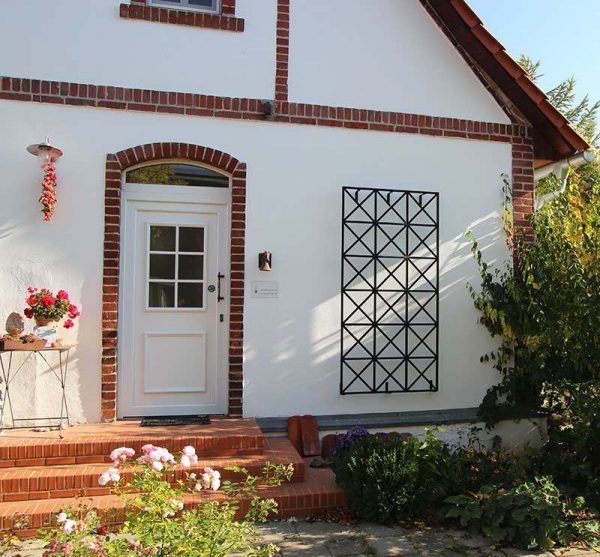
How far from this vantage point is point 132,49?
16.5 feet

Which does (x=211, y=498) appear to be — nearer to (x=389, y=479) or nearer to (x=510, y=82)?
(x=389, y=479)

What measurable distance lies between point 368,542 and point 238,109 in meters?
3.94

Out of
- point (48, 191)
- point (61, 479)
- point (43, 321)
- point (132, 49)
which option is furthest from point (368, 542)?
point (132, 49)

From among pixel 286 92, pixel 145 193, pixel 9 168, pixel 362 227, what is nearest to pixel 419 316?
pixel 362 227

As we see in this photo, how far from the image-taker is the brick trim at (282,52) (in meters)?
5.33

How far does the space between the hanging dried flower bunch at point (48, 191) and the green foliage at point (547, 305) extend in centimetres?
409

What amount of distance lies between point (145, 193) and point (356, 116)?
2265 mm

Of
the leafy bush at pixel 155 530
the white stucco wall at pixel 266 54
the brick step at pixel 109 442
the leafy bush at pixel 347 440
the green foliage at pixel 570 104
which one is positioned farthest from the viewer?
the green foliage at pixel 570 104

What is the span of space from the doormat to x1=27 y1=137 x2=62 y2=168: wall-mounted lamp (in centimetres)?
248

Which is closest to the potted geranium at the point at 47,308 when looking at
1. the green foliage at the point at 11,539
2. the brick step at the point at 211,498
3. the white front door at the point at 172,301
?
the white front door at the point at 172,301

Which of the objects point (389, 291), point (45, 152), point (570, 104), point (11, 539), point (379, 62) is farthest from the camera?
point (570, 104)

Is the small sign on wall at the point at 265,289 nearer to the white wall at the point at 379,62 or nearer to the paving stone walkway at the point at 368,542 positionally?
the white wall at the point at 379,62

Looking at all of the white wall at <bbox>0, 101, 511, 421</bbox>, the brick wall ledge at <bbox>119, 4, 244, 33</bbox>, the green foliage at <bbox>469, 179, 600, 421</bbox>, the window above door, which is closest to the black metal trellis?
the white wall at <bbox>0, 101, 511, 421</bbox>

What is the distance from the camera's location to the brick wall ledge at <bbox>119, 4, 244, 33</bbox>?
5039mm
